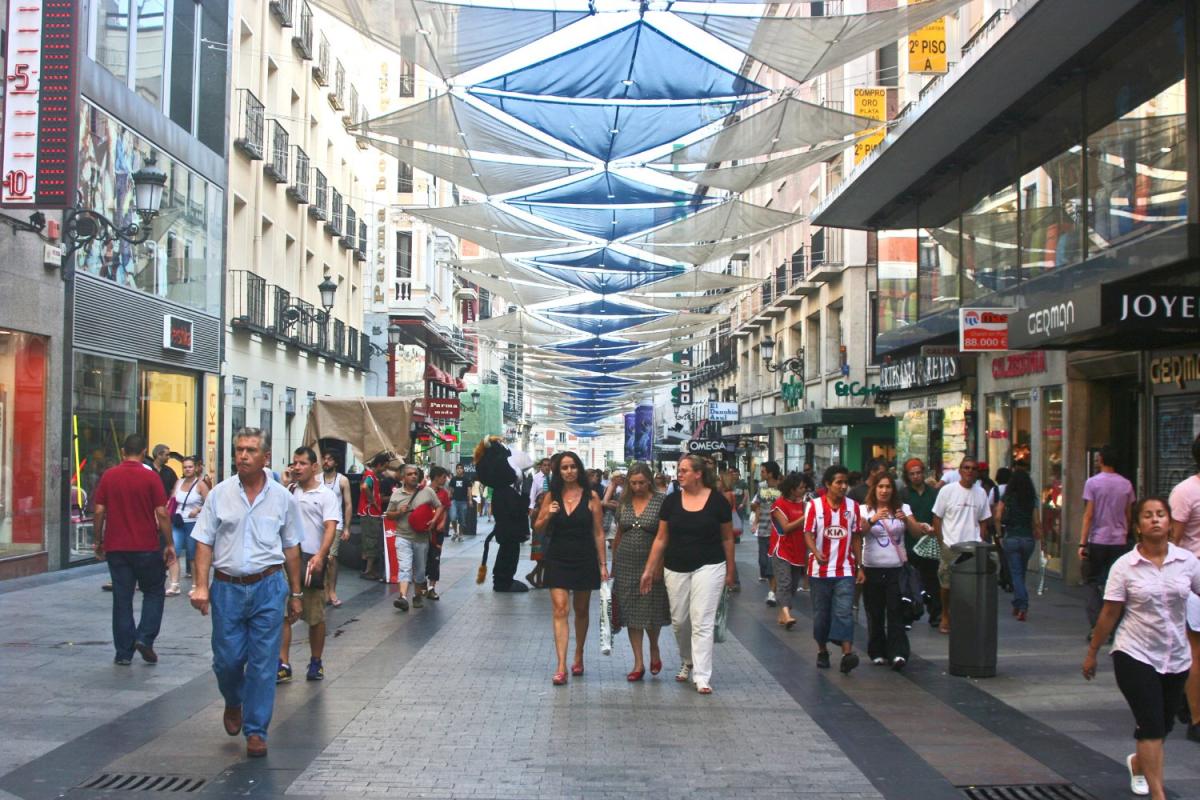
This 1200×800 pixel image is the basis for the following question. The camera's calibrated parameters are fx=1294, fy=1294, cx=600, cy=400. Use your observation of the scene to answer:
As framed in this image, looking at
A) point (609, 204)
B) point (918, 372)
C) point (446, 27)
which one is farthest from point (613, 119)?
point (918, 372)

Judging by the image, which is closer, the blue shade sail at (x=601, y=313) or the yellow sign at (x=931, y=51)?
the yellow sign at (x=931, y=51)

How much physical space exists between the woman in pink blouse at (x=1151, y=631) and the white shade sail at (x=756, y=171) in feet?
45.1

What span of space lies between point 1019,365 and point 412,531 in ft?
31.9

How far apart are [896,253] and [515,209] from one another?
25.5 feet

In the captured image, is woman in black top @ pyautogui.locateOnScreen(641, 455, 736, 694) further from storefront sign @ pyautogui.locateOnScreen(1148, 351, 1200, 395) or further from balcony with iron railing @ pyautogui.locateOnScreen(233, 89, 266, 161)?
balcony with iron railing @ pyautogui.locateOnScreen(233, 89, 266, 161)

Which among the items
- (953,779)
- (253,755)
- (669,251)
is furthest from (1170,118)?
(669,251)

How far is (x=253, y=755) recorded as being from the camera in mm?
6902

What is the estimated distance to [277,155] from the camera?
94.3ft

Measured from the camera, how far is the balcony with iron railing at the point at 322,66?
1282 inches

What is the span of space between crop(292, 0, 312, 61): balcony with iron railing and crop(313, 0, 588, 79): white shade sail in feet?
50.0

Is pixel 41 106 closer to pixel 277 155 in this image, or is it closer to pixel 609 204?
pixel 609 204

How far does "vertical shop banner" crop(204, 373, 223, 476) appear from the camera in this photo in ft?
79.6

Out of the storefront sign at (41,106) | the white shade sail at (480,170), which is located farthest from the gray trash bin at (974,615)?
the white shade sail at (480,170)

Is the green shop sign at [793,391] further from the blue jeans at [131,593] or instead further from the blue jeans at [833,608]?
the blue jeans at [131,593]
